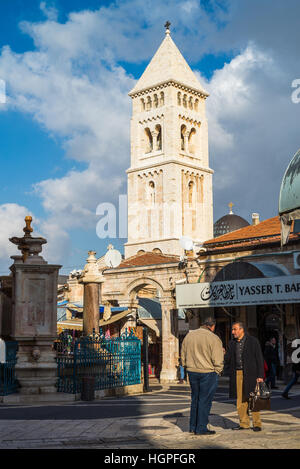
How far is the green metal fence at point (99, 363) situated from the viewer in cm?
1490

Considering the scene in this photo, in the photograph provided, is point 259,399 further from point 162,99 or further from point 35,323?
point 162,99

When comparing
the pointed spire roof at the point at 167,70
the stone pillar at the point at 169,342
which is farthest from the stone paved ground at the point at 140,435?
the pointed spire roof at the point at 167,70

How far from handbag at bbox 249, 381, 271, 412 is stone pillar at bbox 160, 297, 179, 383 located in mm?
19399

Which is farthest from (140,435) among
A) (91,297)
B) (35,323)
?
(91,297)

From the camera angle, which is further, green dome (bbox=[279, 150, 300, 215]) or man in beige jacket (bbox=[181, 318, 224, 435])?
green dome (bbox=[279, 150, 300, 215])

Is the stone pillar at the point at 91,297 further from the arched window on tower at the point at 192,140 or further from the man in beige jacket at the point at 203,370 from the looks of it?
the arched window on tower at the point at 192,140

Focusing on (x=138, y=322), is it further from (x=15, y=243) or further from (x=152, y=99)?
(x=152, y=99)

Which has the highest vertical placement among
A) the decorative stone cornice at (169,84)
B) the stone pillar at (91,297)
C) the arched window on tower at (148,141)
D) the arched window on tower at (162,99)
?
the decorative stone cornice at (169,84)

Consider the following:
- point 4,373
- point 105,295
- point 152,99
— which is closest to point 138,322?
point 105,295

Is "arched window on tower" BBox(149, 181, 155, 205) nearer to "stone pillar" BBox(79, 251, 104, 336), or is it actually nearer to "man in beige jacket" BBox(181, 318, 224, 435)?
"stone pillar" BBox(79, 251, 104, 336)

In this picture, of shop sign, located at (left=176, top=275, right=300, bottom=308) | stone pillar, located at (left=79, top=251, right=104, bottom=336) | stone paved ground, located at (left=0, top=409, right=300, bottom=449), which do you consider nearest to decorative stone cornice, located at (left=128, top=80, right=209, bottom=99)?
shop sign, located at (left=176, top=275, right=300, bottom=308)

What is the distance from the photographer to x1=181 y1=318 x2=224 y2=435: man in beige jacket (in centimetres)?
866

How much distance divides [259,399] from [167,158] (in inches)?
2132

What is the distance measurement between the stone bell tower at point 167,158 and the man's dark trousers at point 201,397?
5156 cm
